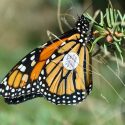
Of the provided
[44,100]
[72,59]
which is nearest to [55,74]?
[72,59]

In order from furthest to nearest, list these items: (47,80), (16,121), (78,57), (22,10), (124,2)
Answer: (22,10)
(124,2)
(16,121)
(47,80)
(78,57)

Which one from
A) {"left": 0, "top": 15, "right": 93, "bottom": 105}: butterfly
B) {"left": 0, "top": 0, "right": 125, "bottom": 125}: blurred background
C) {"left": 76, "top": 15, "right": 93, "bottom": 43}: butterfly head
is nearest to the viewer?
{"left": 76, "top": 15, "right": 93, "bottom": 43}: butterfly head

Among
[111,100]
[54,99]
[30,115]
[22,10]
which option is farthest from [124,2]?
[22,10]

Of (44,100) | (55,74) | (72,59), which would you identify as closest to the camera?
(72,59)

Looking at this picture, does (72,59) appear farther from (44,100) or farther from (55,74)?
(44,100)

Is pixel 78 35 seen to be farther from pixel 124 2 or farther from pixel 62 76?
pixel 124 2

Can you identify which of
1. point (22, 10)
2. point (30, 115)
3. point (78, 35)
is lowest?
point (30, 115)
